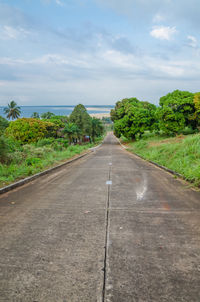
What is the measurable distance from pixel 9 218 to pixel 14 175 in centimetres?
435

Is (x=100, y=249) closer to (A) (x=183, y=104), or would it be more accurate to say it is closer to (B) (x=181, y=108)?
(B) (x=181, y=108)

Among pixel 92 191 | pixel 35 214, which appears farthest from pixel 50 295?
pixel 92 191

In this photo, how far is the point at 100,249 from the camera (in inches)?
116

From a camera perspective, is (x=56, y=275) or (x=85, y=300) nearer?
(x=85, y=300)

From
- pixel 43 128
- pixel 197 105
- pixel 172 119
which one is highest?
pixel 197 105

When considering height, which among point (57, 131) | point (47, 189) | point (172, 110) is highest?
point (172, 110)

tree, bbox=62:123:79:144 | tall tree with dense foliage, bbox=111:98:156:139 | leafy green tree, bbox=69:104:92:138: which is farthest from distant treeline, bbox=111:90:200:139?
leafy green tree, bbox=69:104:92:138

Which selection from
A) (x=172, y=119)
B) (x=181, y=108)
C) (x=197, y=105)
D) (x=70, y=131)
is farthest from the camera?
(x=70, y=131)

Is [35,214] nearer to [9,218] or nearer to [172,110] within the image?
[9,218]

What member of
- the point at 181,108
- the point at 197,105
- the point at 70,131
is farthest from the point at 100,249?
the point at 181,108

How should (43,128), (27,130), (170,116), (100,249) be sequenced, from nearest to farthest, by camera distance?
1. (100,249)
2. (170,116)
3. (27,130)
4. (43,128)

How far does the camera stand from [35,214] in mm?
4395

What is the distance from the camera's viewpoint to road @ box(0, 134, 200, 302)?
2162mm

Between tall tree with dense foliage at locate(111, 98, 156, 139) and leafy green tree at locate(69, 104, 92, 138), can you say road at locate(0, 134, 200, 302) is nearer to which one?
tall tree with dense foliage at locate(111, 98, 156, 139)
